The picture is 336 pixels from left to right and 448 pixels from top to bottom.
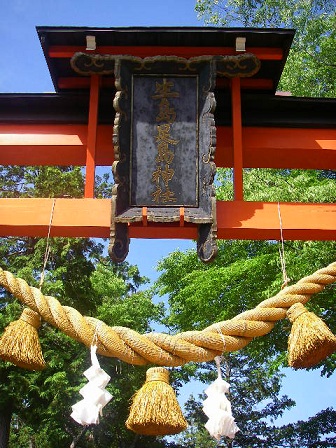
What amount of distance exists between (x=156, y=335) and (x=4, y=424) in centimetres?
1250

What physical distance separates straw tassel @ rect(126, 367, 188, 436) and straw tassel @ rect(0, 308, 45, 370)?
0.70m

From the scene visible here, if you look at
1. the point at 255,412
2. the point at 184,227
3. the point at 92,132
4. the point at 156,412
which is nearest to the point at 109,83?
the point at 92,132

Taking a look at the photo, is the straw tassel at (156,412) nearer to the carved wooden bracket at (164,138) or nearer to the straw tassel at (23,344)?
the straw tassel at (23,344)

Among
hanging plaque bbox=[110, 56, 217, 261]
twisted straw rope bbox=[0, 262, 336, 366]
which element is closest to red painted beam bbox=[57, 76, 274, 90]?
hanging plaque bbox=[110, 56, 217, 261]

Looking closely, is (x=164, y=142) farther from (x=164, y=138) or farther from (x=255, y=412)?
(x=255, y=412)

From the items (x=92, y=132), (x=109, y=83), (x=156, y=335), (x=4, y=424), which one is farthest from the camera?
(x=4, y=424)

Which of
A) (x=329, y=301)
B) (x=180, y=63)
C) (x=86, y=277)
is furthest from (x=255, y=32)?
(x=86, y=277)

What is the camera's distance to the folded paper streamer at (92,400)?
3.00 meters

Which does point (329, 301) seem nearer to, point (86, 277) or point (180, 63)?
point (86, 277)

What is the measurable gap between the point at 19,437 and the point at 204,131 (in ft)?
59.5

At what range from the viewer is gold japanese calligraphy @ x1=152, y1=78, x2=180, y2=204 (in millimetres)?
4695

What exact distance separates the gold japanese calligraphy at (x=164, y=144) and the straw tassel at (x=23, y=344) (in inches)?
68.5

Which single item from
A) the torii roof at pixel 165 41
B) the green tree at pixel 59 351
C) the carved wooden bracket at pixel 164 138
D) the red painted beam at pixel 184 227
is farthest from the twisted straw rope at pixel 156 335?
the green tree at pixel 59 351

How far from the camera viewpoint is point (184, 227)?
4.80 metres
